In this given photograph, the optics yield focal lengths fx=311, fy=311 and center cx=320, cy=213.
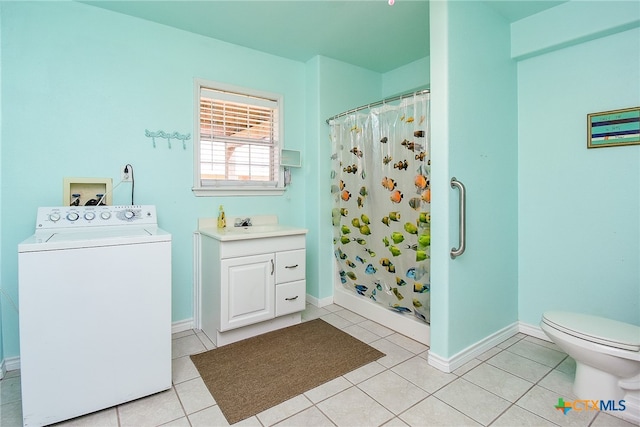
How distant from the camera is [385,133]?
2496mm

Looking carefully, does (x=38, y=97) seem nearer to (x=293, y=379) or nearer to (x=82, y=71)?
(x=82, y=71)

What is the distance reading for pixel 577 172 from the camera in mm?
2164

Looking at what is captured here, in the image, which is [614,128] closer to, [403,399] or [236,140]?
[403,399]

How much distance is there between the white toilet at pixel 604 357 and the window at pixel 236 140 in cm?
235

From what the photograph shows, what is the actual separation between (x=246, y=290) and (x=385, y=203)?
127 centimetres

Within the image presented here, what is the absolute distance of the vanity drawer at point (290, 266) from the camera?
8.05ft

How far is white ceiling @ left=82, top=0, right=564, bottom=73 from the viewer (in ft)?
7.05

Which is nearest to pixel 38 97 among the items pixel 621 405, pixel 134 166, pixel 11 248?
pixel 134 166

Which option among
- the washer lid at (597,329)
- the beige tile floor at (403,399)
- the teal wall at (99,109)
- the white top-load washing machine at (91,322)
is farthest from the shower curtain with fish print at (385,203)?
the white top-load washing machine at (91,322)

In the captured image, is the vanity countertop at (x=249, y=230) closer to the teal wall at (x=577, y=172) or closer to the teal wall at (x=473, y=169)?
the teal wall at (x=473, y=169)

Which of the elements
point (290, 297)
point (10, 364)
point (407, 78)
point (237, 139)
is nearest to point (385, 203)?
point (290, 297)

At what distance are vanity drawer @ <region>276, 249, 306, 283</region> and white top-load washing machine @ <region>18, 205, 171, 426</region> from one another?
92 cm

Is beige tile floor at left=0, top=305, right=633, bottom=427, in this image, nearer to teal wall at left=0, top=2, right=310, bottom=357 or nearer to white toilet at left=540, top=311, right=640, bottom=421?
white toilet at left=540, top=311, right=640, bottom=421

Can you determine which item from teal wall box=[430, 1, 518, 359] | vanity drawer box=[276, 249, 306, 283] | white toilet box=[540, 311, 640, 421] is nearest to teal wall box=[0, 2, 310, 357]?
vanity drawer box=[276, 249, 306, 283]
